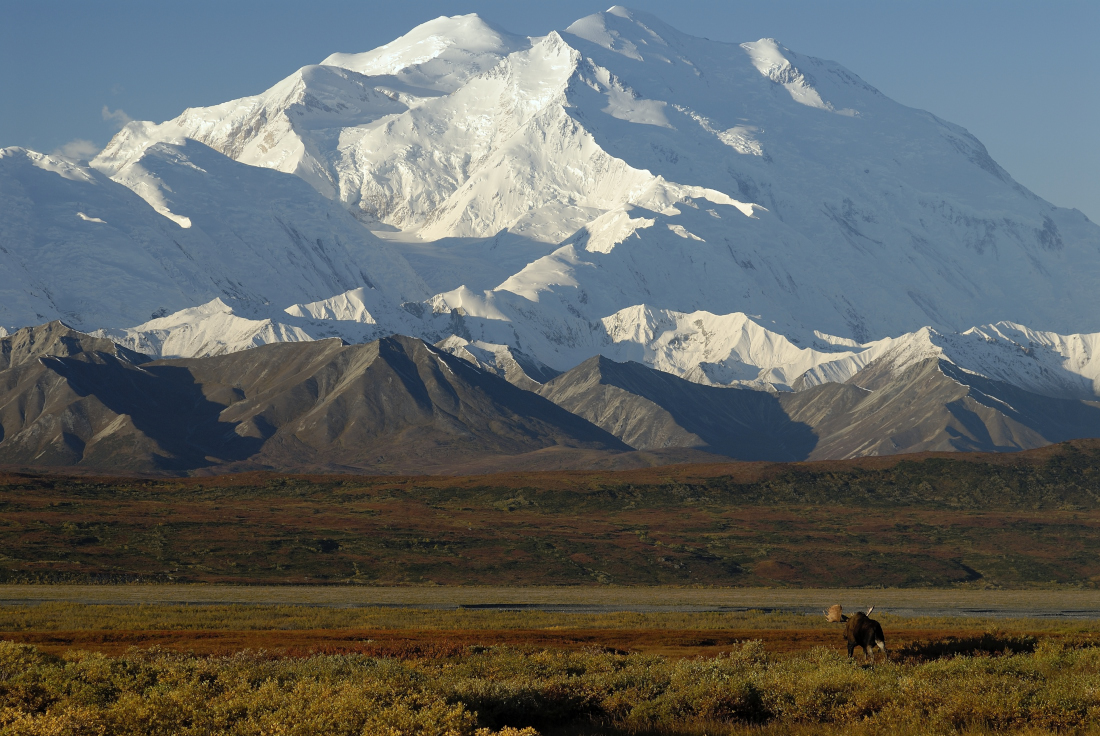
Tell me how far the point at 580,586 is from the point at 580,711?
78.4 metres

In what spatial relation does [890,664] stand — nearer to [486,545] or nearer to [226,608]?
[226,608]

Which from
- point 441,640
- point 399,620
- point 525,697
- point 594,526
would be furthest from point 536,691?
point 594,526

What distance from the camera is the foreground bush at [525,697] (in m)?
22.2

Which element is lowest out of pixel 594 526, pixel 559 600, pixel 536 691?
pixel 594 526

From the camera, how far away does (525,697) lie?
2652 cm

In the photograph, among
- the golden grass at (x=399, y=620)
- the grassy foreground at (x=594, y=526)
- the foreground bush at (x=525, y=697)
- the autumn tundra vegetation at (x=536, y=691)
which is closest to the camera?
the foreground bush at (x=525, y=697)

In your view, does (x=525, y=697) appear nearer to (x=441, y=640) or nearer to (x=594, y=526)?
(x=441, y=640)

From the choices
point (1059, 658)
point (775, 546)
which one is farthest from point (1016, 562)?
point (1059, 658)

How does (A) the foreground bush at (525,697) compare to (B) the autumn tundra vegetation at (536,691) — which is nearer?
(A) the foreground bush at (525,697)

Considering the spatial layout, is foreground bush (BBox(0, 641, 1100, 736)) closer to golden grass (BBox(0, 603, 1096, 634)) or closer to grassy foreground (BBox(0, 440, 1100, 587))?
golden grass (BBox(0, 603, 1096, 634))

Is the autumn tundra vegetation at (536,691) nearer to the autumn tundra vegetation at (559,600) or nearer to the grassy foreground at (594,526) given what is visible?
the autumn tundra vegetation at (559,600)

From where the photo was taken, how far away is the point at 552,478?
170 metres

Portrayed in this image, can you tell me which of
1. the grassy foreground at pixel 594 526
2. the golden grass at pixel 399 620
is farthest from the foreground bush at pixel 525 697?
the grassy foreground at pixel 594 526

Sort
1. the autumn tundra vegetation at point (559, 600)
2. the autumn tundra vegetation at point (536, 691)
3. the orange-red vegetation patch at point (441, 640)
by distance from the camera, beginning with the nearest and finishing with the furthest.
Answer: the autumn tundra vegetation at point (536, 691) < the autumn tundra vegetation at point (559, 600) < the orange-red vegetation patch at point (441, 640)
